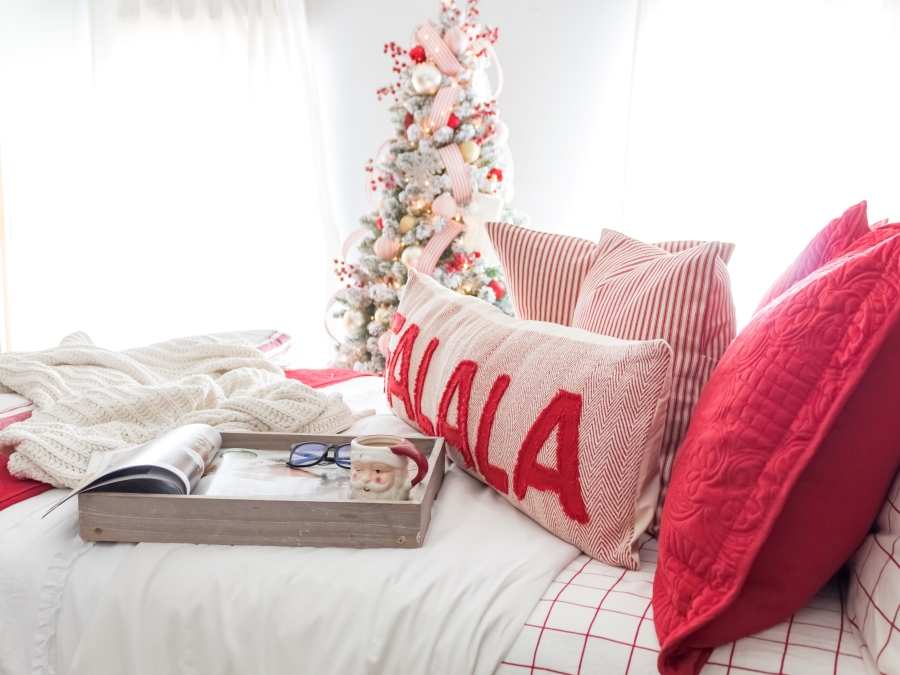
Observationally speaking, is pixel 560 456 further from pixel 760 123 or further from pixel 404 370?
pixel 760 123

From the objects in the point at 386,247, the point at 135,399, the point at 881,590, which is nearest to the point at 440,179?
the point at 386,247

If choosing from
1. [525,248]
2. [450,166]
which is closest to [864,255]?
[525,248]

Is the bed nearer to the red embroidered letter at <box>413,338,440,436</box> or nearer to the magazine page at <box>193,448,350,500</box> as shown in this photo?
the magazine page at <box>193,448,350,500</box>

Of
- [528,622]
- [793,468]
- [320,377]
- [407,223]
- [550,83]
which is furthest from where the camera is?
[550,83]

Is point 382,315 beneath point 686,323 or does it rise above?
beneath

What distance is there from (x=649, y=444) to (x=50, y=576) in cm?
76

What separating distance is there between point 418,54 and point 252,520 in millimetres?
2338

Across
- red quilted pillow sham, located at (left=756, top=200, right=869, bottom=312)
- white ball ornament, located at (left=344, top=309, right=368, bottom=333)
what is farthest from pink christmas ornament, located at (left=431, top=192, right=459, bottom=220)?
red quilted pillow sham, located at (left=756, top=200, right=869, bottom=312)

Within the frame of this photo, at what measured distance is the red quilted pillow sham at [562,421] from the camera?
2.78 ft

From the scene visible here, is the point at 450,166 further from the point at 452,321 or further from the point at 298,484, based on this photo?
the point at 298,484

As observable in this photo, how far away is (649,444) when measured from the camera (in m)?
0.86

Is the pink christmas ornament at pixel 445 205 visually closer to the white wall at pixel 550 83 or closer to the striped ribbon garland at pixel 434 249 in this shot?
the striped ribbon garland at pixel 434 249

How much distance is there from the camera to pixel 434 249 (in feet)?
9.18

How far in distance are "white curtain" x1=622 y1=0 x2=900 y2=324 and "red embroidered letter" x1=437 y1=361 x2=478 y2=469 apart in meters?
2.38
